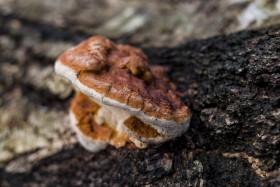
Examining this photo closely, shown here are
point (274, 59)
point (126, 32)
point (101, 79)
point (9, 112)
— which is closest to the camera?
point (101, 79)

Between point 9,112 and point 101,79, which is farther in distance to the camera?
point 9,112

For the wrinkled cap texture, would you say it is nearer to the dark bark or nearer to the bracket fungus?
the bracket fungus

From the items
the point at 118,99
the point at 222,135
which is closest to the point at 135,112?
the point at 118,99

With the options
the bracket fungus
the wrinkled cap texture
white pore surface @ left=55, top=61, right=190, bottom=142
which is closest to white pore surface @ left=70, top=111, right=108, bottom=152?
the bracket fungus

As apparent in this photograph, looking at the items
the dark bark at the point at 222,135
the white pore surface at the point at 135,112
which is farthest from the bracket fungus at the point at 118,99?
the dark bark at the point at 222,135

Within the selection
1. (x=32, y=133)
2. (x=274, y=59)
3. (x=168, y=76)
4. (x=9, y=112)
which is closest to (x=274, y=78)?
(x=274, y=59)

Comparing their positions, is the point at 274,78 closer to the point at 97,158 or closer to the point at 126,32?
the point at 97,158

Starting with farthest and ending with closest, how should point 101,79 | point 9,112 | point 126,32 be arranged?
point 126,32 → point 9,112 → point 101,79
